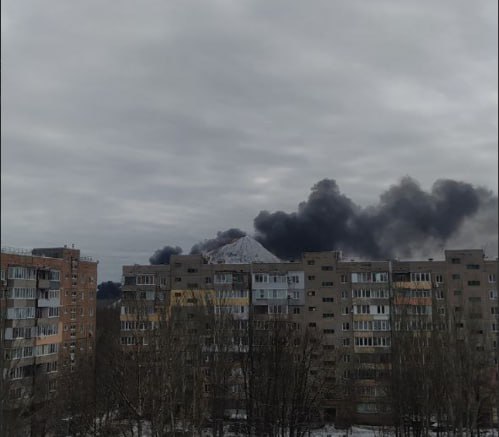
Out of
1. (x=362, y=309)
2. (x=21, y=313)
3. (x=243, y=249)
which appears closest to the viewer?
(x=21, y=313)

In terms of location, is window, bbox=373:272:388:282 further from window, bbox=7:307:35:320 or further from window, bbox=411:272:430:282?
window, bbox=7:307:35:320

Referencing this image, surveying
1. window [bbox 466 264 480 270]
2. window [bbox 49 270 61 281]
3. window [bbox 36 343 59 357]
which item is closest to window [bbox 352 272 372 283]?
window [bbox 466 264 480 270]

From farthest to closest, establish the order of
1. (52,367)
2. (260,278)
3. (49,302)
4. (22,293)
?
(260,278)
(49,302)
(52,367)
(22,293)

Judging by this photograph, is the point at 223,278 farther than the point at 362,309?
Yes

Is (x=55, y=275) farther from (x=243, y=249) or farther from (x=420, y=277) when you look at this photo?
(x=243, y=249)

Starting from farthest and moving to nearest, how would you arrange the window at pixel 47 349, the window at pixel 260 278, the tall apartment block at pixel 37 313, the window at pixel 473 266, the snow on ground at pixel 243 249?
1. the snow on ground at pixel 243 249
2. the window at pixel 260 278
3. the window at pixel 473 266
4. the window at pixel 47 349
5. the tall apartment block at pixel 37 313

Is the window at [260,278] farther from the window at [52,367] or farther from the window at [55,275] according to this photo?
the window at [52,367]

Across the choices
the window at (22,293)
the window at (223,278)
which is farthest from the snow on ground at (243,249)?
Answer: the window at (22,293)

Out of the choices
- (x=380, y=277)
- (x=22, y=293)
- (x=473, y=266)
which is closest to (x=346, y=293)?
(x=380, y=277)

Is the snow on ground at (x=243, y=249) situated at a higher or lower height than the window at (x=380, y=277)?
higher

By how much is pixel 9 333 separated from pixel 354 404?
932 inches

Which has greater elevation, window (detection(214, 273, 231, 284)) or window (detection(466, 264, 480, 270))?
window (detection(466, 264, 480, 270))

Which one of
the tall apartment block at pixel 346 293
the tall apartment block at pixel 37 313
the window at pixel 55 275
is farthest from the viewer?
the tall apartment block at pixel 346 293

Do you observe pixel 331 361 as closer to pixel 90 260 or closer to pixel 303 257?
pixel 303 257
